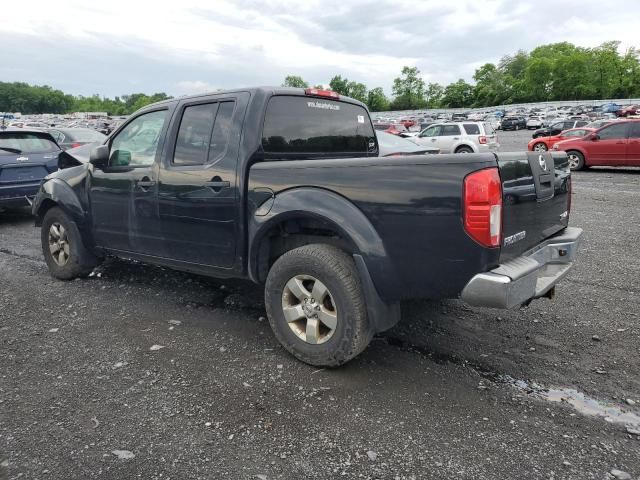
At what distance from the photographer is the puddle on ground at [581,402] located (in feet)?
9.41

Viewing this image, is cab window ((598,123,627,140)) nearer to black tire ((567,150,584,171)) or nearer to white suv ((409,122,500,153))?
black tire ((567,150,584,171))

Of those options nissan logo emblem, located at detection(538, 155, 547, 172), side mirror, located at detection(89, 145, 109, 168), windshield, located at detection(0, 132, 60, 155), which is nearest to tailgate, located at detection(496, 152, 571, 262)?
nissan logo emblem, located at detection(538, 155, 547, 172)

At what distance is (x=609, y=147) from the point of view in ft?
50.4

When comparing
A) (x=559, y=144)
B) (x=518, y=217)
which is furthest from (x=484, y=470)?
(x=559, y=144)

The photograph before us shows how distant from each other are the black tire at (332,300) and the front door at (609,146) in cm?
1508

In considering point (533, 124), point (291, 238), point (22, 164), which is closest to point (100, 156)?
point (291, 238)

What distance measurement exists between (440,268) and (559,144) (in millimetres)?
15579

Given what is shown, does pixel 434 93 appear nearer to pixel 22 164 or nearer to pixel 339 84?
pixel 339 84

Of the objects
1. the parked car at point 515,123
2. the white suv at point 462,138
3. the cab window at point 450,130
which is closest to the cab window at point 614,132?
the white suv at point 462,138

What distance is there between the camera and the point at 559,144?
645 inches

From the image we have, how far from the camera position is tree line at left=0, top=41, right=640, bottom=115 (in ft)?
340

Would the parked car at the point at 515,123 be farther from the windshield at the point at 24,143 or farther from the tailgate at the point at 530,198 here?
the tailgate at the point at 530,198

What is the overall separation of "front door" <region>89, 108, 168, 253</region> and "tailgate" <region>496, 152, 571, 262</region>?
9.27ft

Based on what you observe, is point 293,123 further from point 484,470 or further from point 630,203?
point 630,203
